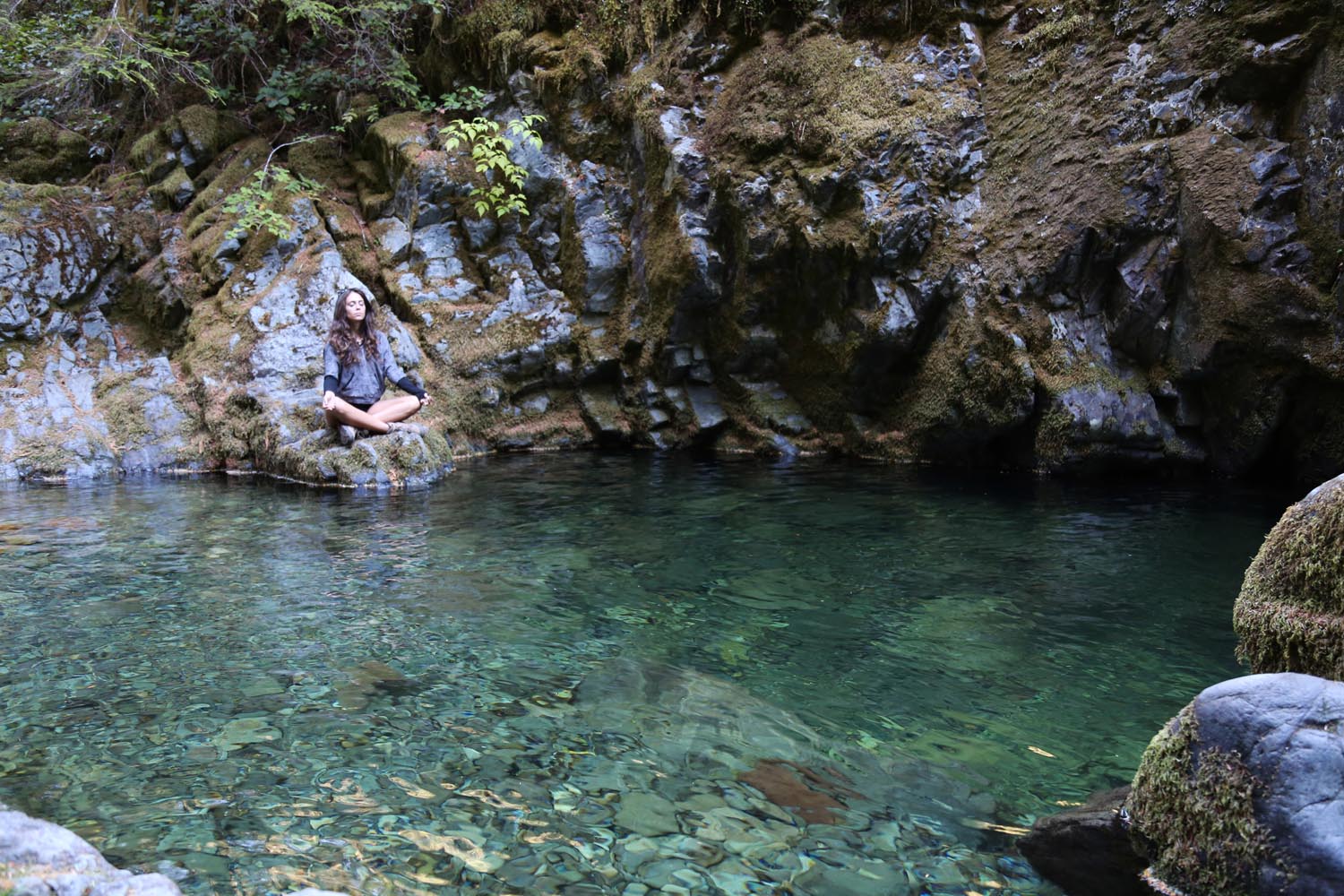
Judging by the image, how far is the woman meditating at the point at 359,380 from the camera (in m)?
9.56

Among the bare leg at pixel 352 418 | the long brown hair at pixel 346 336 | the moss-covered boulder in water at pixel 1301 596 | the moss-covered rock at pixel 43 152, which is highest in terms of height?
the moss-covered rock at pixel 43 152

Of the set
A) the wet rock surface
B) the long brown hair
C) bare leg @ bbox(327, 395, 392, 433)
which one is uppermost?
the long brown hair

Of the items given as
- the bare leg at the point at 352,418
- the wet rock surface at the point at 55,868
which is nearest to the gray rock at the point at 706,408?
the bare leg at the point at 352,418

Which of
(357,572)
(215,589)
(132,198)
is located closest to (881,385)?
(357,572)

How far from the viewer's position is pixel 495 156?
11.4 metres

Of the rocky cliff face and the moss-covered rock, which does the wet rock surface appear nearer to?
the rocky cliff face

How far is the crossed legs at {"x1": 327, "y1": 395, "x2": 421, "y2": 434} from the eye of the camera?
31.1ft

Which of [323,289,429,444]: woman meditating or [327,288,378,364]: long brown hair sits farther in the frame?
[327,288,378,364]: long brown hair

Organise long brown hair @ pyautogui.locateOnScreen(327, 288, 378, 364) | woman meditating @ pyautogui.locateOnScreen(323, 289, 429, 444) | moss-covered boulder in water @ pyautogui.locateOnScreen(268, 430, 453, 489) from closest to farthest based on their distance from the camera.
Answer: moss-covered boulder in water @ pyautogui.locateOnScreen(268, 430, 453, 489), woman meditating @ pyautogui.locateOnScreen(323, 289, 429, 444), long brown hair @ pyautogui.locateOnScreen(327, 288, 378, 364)

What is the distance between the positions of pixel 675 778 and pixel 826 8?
1060 cm

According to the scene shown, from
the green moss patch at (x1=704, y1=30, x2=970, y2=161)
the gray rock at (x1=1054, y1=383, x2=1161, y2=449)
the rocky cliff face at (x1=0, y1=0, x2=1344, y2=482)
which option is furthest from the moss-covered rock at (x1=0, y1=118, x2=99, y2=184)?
the gray rock at (x1=1054, y1=383, x2=1161, y2=449)

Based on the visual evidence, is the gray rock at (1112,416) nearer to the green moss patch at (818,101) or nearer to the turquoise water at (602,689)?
the turquoise water at (602,689)

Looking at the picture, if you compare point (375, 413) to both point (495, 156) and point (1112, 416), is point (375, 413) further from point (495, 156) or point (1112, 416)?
point (1112, 416)

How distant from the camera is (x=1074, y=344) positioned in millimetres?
8688
